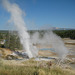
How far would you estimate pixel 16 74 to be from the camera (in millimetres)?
5289

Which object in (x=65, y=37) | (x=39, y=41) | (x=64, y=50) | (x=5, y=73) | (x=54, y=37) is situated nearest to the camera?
(x=5, y=73)

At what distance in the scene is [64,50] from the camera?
19.0 m

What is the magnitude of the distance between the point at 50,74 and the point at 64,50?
14090mm

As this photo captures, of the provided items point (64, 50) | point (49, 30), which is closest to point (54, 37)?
point (49, 30)

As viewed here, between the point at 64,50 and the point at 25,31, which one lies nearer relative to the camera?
the point at 64,50

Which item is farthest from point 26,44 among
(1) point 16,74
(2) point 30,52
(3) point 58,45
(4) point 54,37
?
(1) point 16,74

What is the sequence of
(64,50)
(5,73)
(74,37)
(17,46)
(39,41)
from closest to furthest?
1. (5,73)
2. (64,50)
3. (17,46)
4. (39,41)
5. (74,37)

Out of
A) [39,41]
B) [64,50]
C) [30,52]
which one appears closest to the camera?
[64,50]

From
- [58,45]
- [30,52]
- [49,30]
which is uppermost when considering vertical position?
[49,30]

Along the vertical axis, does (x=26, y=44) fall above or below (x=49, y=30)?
below

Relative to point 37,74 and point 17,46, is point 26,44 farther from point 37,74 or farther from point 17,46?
point 37,74

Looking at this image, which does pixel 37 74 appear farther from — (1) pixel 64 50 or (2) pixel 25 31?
(2) pixel 25 31

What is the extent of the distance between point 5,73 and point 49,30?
50.8ft

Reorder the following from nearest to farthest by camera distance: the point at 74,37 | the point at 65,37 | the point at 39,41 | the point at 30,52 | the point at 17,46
Result: 1. the point at 30,52
2. the point at 17,46
3. the point at 39,41
4. the point at 74,37
5. the point at 65,37
